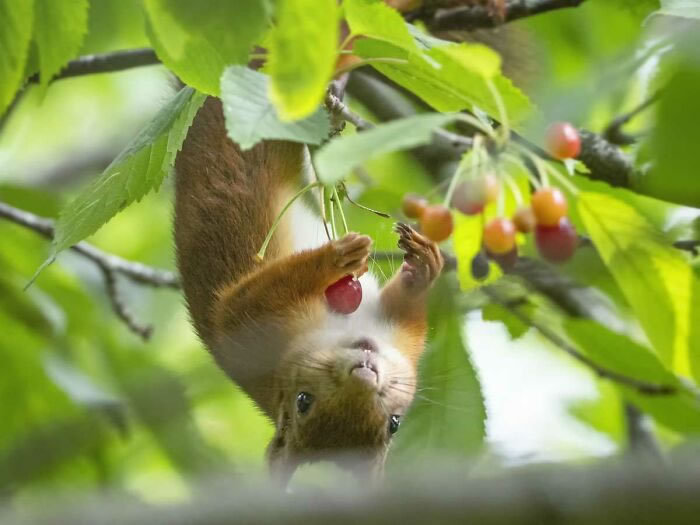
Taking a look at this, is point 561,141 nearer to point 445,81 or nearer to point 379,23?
point 445,81

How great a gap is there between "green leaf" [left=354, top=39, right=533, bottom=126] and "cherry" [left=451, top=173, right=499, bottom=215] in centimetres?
12

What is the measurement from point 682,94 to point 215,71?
776mm

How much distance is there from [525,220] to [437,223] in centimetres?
14

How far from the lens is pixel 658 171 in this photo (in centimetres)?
105

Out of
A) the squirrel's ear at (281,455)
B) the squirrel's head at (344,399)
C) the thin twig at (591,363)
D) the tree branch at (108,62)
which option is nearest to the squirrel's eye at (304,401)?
the squirrel's head at (344,399)

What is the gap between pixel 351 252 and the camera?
2.07 meters

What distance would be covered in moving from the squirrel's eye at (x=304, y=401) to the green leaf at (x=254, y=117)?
54.7 inches

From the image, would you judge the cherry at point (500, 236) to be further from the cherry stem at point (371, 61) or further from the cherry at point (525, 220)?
the cherry stem at point (371, 61)

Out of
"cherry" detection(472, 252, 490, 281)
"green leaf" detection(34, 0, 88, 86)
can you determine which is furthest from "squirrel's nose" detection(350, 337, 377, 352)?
"green leaf" detection(34, 0, 88, 86)

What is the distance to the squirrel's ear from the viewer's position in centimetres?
279

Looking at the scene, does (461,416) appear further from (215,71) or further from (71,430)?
(215,71)

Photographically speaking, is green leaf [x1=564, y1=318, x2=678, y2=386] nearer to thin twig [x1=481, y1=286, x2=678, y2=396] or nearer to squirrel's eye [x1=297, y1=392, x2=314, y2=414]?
thin twig [x1=481, y1=286, x2=678, y2=396]

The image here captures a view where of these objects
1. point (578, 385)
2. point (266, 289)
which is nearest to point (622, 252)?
point (266, 289)

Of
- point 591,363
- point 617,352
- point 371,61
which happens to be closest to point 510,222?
point 371,61
